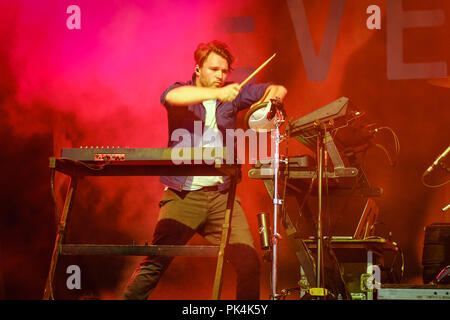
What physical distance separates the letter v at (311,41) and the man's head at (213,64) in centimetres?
152

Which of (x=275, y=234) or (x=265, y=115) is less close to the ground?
(x=265, y=115)

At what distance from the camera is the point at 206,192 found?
3180 millimetres

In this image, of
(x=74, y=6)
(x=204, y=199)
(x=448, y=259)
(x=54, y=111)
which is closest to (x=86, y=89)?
(x=54, y=111)

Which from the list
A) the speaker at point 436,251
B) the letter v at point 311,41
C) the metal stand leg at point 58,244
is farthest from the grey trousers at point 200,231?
the letter v at point 311,41

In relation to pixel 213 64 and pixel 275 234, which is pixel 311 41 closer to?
pixel 213 64

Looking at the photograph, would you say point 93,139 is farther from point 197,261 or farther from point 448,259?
point 448,259

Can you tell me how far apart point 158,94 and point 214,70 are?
69.8 inches

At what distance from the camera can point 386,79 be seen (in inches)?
185

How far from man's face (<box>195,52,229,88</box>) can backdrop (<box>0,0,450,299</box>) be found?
1412 mm

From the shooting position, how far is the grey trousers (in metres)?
2.96

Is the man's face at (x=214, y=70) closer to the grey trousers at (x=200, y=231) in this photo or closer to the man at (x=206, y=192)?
the man at (x=206, y=192)

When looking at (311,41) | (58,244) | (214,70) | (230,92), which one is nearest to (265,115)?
(230,92)
